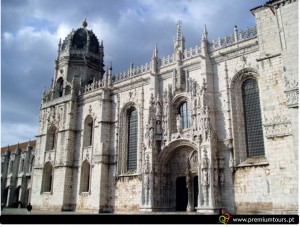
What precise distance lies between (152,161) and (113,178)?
520 centimetres

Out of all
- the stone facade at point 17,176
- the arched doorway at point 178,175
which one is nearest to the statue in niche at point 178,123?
the arched doorway at point 178,175

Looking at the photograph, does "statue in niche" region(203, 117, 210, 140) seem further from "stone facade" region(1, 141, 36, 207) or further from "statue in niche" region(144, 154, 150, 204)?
"stone facade" region(1, 141, 36, 207)

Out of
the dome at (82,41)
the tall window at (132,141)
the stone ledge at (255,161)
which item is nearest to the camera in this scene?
the stone ledge at (255,161)

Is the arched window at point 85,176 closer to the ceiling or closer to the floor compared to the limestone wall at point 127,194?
closer to the ceiling

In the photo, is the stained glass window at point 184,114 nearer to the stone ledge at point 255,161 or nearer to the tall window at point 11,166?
the stone ledge at point 255,161

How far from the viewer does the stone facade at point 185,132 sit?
1641 cm

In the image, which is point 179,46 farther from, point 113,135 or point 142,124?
point 113,135

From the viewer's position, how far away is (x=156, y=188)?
2256cm

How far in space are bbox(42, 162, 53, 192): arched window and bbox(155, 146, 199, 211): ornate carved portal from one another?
1407 centimetres

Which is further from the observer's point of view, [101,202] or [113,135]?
[113,135]

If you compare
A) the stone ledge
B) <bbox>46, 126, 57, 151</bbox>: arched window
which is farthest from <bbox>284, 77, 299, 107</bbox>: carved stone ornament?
<bbox>46, 126, 57, 151</bbox>: arched window

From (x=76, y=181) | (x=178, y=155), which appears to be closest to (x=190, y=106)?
(x=178, y=155)

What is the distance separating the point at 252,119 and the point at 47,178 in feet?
70.9

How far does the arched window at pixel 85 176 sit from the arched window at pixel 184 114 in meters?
10.5
